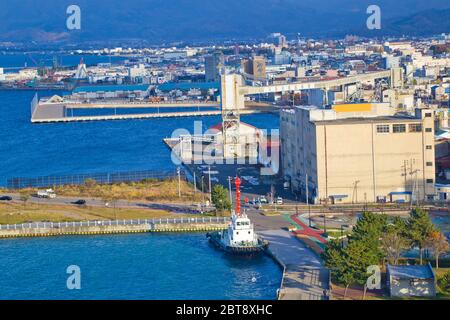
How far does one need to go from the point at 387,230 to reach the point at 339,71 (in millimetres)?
27872

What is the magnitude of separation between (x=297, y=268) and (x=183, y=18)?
379ft

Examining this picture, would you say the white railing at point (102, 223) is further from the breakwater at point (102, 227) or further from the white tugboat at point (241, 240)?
the white tugboat at point (241, 240)

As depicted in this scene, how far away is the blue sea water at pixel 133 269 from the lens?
9578 millimetres

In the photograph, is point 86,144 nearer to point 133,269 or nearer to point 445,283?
point 133,269

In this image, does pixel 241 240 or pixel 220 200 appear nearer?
pixel 241 240

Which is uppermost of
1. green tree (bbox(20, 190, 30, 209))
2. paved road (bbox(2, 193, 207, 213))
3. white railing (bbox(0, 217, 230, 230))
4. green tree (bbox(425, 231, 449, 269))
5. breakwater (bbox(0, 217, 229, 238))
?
green tree (bbox(20, 190, 30, 209))

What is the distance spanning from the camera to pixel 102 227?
12328mm

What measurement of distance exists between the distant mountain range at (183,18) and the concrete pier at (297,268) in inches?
3552

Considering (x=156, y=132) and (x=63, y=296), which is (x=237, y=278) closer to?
Result: (x=63, y=296)

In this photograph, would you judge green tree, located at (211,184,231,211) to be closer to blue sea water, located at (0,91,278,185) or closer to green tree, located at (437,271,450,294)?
green tree, located at (437,271,450,294)

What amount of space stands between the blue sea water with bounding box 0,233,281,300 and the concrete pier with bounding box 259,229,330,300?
13 cm

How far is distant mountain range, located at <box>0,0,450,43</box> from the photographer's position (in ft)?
366

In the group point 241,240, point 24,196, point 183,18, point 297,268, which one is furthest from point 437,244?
point 183,18

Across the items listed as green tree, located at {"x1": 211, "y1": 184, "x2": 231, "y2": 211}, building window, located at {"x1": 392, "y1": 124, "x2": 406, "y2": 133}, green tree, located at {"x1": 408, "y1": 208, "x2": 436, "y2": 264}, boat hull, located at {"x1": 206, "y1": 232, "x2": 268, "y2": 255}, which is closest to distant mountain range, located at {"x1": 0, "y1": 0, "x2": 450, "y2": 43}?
building window, located at {"x1": 392, "y1": 124, "x2": 406, "y2": 133}
